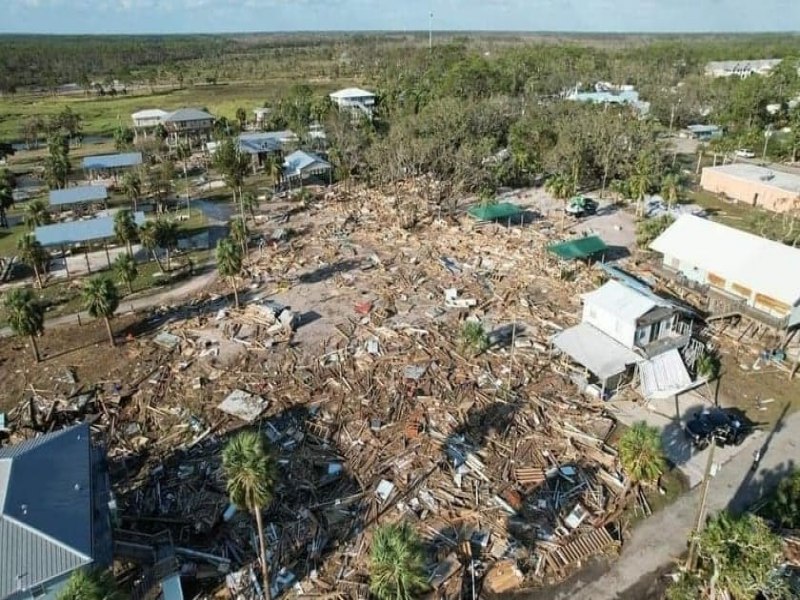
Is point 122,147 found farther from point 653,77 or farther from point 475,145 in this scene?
point 653,77

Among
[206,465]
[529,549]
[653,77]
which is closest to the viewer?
[529,549]

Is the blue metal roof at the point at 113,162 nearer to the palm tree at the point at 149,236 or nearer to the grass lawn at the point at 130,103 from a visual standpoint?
the palm tree at the point at 149,236

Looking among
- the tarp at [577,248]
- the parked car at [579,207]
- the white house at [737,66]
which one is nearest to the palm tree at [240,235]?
the tarp at [577,248]

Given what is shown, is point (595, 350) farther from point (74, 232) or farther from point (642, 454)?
point (74, 232)

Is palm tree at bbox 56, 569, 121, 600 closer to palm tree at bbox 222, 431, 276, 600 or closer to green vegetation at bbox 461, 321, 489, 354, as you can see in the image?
palm tree at bbox 222, 431, 276, 600

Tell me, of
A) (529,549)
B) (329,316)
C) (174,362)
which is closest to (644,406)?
(529,549)

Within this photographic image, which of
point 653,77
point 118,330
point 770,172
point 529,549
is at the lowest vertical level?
point 529,549
